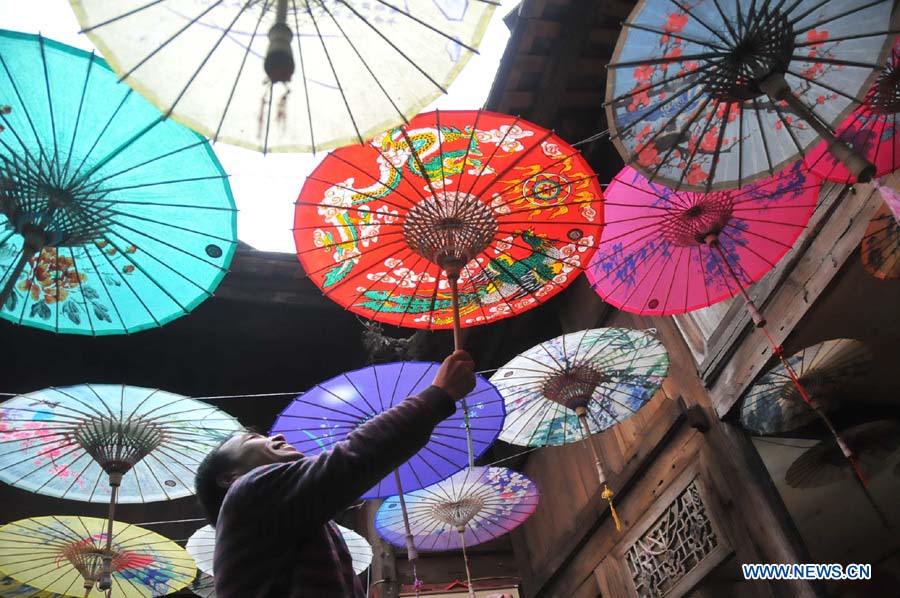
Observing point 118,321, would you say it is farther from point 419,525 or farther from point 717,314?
point 717,314

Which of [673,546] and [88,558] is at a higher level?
[88,558]

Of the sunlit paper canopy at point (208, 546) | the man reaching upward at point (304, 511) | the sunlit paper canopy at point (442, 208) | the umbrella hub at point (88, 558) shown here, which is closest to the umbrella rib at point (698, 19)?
the sunlit paper canopy at point (442, 208)

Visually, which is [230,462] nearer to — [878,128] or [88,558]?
[878,128]

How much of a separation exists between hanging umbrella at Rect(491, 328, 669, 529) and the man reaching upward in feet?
9.62

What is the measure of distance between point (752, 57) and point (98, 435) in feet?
17.1

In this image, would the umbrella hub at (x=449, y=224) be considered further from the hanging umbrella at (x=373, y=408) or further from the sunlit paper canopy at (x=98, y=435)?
the sunlit paper canopy at (x=98, y=435)

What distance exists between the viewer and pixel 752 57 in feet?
9.90

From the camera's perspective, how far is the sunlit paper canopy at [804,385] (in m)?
4.66

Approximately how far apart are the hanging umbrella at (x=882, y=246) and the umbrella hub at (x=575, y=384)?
1.94 metres

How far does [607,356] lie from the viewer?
4.80 meters

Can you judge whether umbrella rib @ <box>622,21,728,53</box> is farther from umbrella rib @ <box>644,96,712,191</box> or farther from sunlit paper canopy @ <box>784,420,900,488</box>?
sunlit paper canopy @ <box>784,420,900,488</box>

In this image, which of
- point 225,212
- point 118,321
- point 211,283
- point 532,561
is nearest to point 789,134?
point 225,212

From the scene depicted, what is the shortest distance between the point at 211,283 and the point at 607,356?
2.93 meters

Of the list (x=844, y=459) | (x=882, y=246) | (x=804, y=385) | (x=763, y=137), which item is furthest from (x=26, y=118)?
(x=844, y=459)
